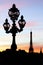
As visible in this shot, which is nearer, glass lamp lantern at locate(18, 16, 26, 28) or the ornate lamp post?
the ornate lamp post

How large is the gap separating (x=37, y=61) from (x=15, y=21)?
317 cm

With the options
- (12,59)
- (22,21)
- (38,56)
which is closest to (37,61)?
(38,56)

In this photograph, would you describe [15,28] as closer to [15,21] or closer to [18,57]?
[15,21]

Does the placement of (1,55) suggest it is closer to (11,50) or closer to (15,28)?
(11,50)

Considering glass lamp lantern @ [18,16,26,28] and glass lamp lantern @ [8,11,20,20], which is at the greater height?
glass lamp lantern @ [8,11,20,20]

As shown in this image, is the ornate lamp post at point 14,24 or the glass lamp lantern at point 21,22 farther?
the glass lamp lantern at point 21,22

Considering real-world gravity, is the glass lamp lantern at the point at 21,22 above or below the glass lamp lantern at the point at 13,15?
below

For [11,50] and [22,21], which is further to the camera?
[22,21]

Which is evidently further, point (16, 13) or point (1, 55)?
point (16, 13)

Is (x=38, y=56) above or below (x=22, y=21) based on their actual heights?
below

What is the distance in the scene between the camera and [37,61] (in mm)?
20250

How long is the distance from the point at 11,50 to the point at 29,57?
1.29m

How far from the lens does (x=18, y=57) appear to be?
19531 millimetres

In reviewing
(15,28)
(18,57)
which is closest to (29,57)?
(18,57)
